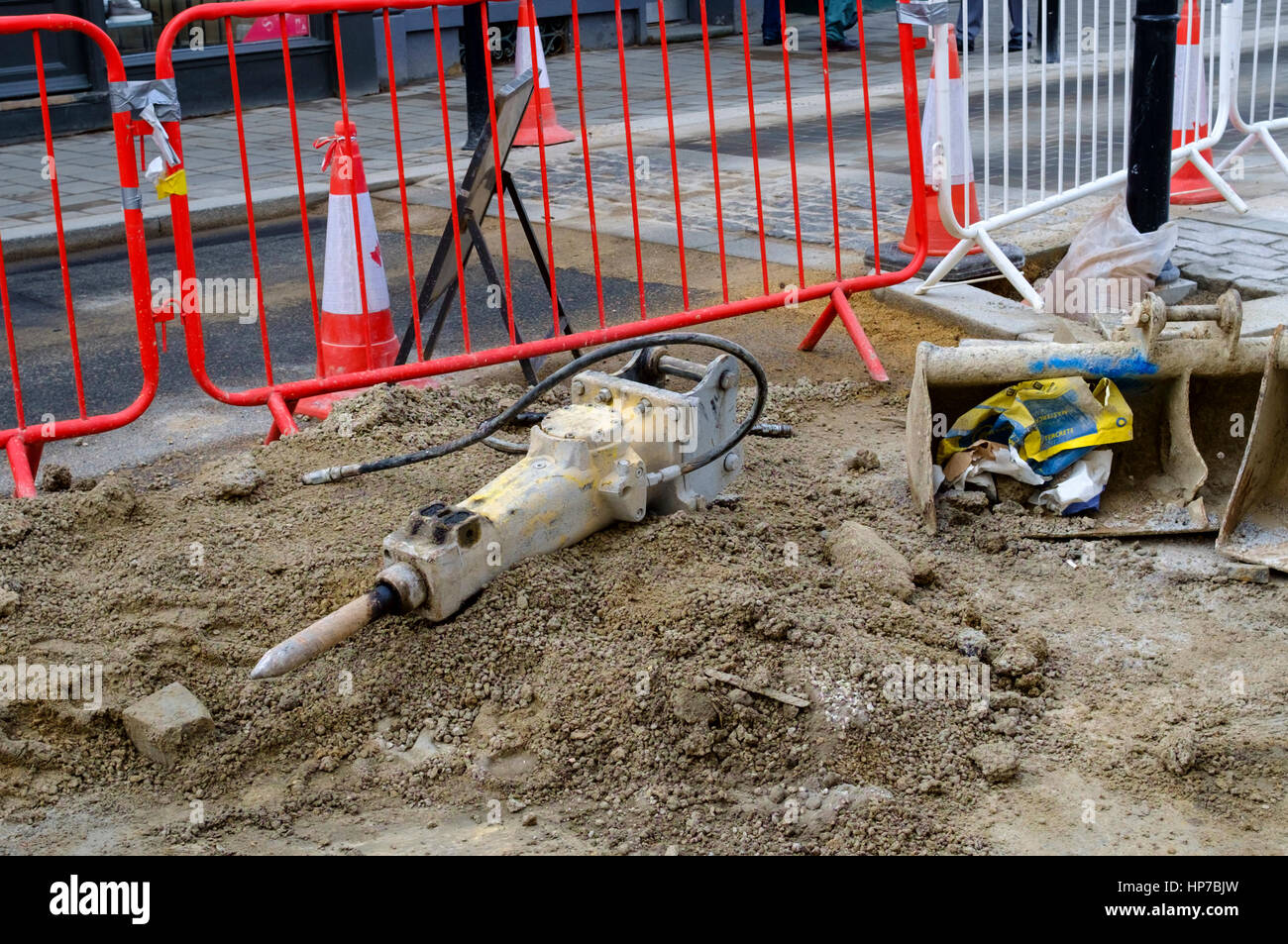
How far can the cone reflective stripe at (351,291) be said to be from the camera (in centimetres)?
552

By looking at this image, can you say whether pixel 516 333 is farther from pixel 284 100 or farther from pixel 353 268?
pixel 284 100

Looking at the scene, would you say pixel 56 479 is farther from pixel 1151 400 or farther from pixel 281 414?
pixel 1151 400

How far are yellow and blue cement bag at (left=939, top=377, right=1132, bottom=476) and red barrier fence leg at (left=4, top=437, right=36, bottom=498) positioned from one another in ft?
9.60

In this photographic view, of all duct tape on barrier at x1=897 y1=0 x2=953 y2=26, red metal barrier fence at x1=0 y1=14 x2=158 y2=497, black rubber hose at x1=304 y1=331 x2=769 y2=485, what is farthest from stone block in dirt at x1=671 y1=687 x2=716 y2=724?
duct tape on barrier at x1=897 y1=0 x2=953 y2=26

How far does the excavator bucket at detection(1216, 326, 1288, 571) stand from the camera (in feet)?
13.5

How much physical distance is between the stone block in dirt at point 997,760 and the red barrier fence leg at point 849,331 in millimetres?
2702

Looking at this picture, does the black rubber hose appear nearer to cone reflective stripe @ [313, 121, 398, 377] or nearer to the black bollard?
cone reflective stripe @ [313, 121, 398, 377]

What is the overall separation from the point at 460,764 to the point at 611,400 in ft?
4.06

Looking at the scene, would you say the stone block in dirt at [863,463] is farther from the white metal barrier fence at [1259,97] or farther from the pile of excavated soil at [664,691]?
the white metal barrier fence at [1259,97]

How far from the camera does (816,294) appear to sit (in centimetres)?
594

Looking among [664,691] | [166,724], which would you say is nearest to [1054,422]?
[664,691]

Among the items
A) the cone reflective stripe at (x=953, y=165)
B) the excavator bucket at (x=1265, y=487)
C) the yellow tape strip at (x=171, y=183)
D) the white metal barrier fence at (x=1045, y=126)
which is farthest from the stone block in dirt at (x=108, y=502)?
the cone reflective stripe at (x=953, y=165)

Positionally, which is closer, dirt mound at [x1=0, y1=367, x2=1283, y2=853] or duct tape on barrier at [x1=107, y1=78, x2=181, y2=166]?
dirt mound at [x1=0, y1=367, x2=1283, y2=853]
